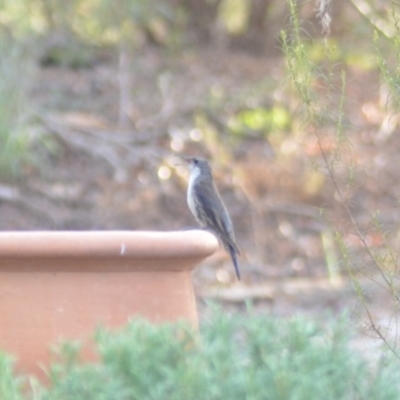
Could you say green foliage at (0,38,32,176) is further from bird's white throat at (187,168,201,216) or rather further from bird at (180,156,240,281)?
bird at (180,156,240,281)

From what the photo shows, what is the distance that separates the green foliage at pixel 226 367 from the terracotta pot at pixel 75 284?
74 centimetres

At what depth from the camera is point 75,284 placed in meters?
3.36

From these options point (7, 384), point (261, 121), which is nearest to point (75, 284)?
point (7, 384)

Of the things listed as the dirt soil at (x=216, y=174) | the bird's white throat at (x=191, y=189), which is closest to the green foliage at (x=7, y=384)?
the bird's white throat at (x=191, y=189)

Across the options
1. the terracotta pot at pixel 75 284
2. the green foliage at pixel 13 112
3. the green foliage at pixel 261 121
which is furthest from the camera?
the green foliage at pixel 261 121

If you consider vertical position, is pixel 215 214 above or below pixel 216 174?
below

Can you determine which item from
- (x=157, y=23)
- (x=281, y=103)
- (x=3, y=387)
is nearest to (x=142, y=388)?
(x=3, y=387)

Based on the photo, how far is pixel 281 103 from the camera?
997 cm

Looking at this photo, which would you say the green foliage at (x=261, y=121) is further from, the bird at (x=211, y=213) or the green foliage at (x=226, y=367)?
the green foliage at (x=226, y=367)

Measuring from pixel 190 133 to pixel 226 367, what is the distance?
732 centimetres

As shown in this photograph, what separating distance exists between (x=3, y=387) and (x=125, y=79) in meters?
8.41

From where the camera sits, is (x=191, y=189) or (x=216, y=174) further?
(x=216, y=174)

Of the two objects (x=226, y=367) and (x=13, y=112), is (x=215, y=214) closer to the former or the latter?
(x=13, y=112)

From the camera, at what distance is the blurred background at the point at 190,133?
8156mm
